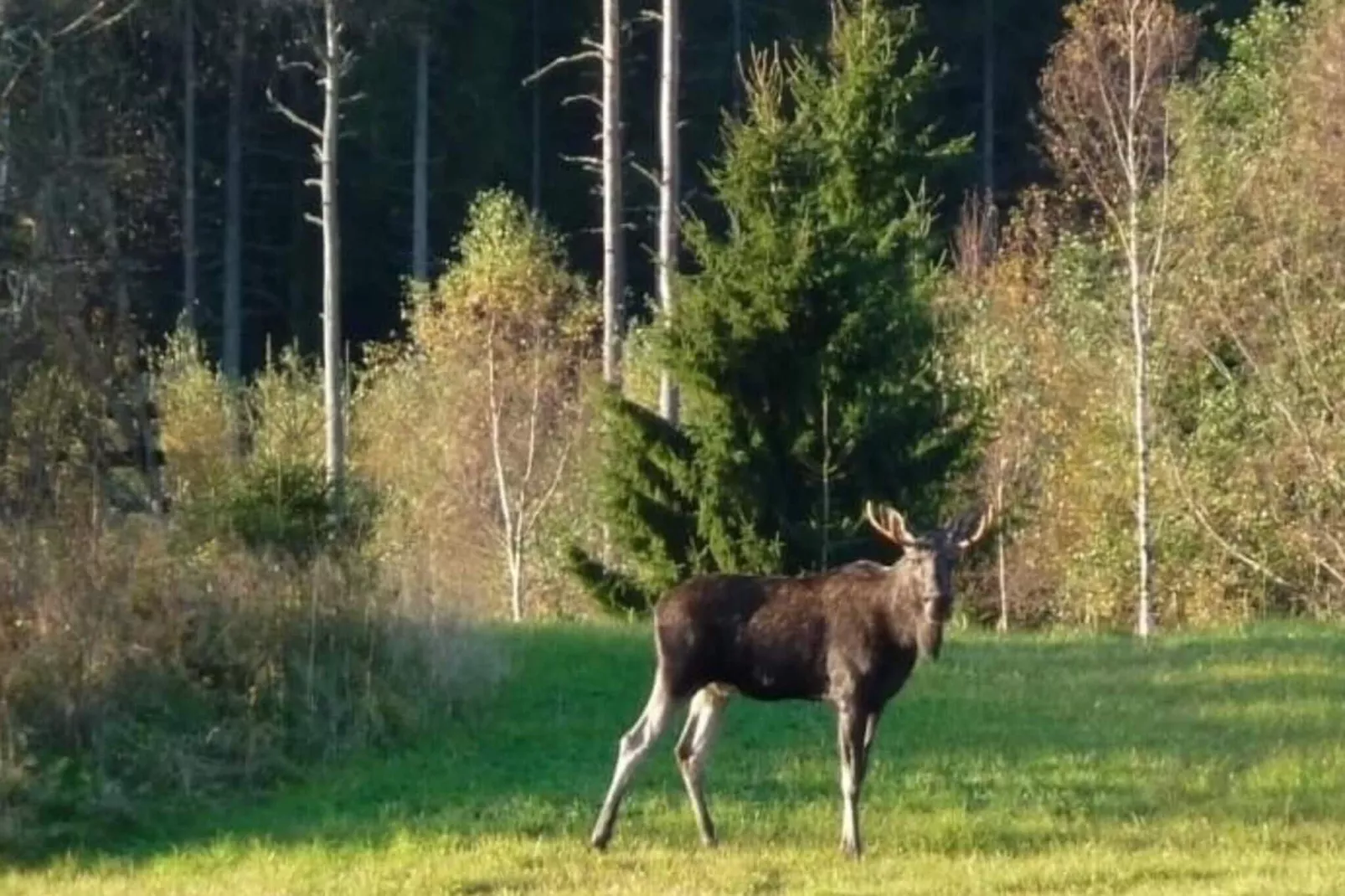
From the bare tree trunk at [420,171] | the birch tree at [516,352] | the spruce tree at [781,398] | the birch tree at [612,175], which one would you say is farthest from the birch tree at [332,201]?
the spruce tree at [781,398]

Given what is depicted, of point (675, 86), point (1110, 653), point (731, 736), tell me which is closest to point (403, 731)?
point (731, 736)

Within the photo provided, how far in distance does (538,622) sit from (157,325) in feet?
68.1

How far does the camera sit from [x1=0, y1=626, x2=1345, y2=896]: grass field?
48.3ft

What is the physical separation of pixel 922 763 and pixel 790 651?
2378 mm

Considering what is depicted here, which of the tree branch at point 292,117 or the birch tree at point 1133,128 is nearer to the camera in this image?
the birch tree at point 1133,128

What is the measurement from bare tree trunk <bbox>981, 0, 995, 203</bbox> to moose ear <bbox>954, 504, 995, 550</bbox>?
133 ft

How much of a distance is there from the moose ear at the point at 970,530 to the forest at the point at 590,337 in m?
5.01

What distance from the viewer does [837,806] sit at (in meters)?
16.5

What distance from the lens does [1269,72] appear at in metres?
42.6

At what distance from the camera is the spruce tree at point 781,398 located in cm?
2878

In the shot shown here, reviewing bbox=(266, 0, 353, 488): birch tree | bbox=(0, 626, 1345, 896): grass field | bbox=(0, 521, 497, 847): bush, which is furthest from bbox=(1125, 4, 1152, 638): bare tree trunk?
bbox=(0, 521, 497, 847): bush

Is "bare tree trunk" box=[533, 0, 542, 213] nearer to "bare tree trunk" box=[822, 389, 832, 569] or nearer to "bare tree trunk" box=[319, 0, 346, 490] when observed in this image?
"bare tree trunk" box=[319, 0, 346, 490]

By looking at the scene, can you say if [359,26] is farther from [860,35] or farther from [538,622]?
[538,622]

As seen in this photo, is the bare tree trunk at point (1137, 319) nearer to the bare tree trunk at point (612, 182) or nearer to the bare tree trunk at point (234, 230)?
the bare tree trunk at point (612, 182)
